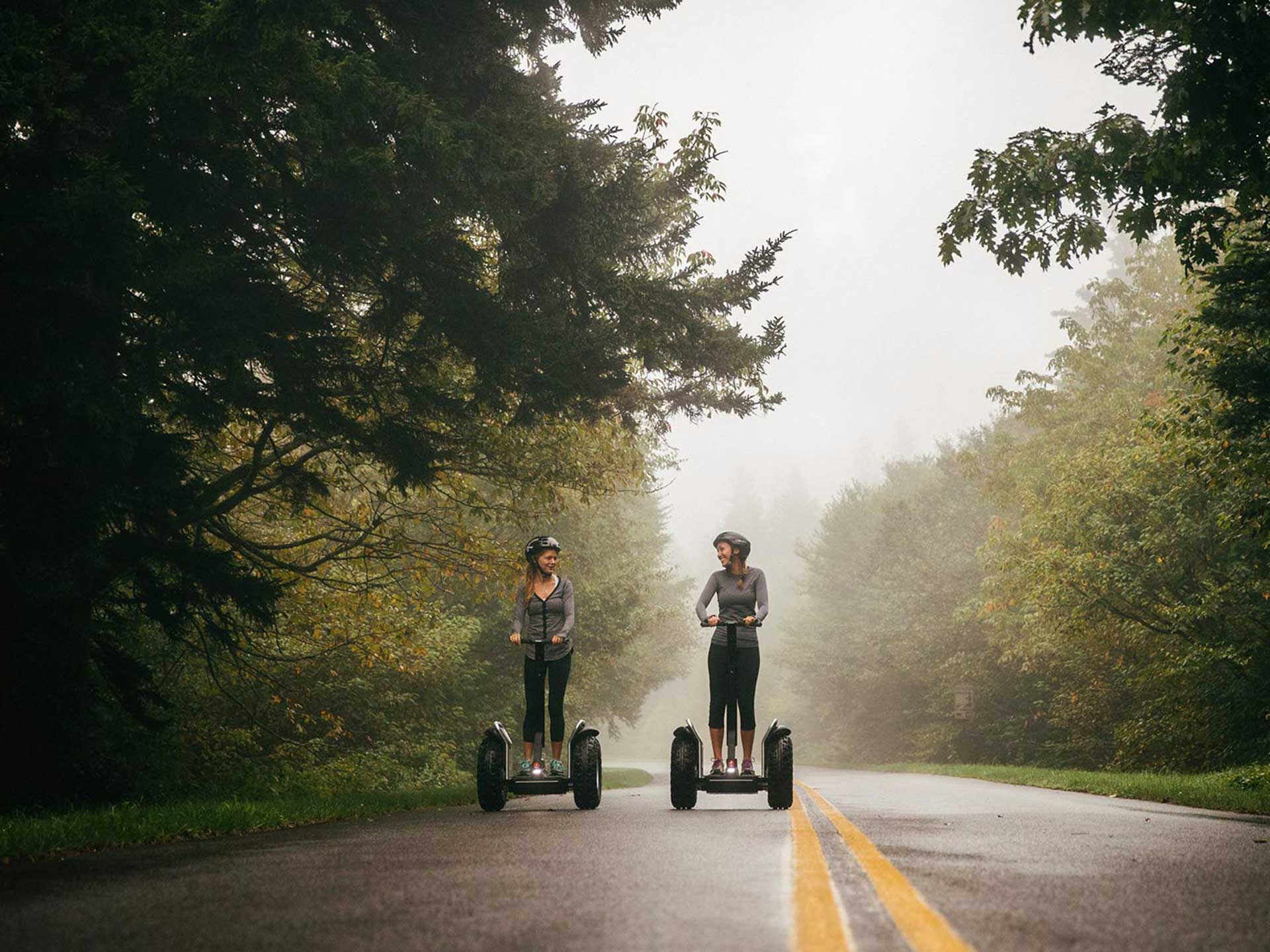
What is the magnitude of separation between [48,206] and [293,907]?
6601 mm

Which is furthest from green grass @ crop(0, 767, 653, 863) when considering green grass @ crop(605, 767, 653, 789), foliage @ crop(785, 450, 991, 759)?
foliage @ crop(785, 450, 991, 759)

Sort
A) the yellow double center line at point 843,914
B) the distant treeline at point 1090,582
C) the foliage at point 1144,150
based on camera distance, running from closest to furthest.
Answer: the yellow double center line at point 843,914, the foliage at point 1144,150, the distant treeline at point 1090,582

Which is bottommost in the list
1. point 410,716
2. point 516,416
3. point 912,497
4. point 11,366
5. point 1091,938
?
point 1091,938

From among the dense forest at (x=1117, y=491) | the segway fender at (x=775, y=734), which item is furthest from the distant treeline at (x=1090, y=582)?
the segway fender at (x=775, y=734)

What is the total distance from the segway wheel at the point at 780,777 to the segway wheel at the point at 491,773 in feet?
7.83

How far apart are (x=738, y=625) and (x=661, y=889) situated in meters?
4.96

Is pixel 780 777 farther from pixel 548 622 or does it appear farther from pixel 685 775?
pixel 548 622

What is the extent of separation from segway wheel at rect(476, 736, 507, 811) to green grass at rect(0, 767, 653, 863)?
46.3 inches

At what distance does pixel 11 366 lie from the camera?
8375mm

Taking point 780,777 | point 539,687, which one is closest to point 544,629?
point 539,687

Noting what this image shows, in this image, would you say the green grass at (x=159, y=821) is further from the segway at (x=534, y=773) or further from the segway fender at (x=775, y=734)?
the segway fender at (x=775, y=734)

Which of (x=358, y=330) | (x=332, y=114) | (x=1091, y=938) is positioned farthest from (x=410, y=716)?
(x=1091, y=938)

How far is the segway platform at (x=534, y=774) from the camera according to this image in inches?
362

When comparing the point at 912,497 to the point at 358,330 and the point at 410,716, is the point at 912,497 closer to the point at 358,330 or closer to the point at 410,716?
the point at 410,716
